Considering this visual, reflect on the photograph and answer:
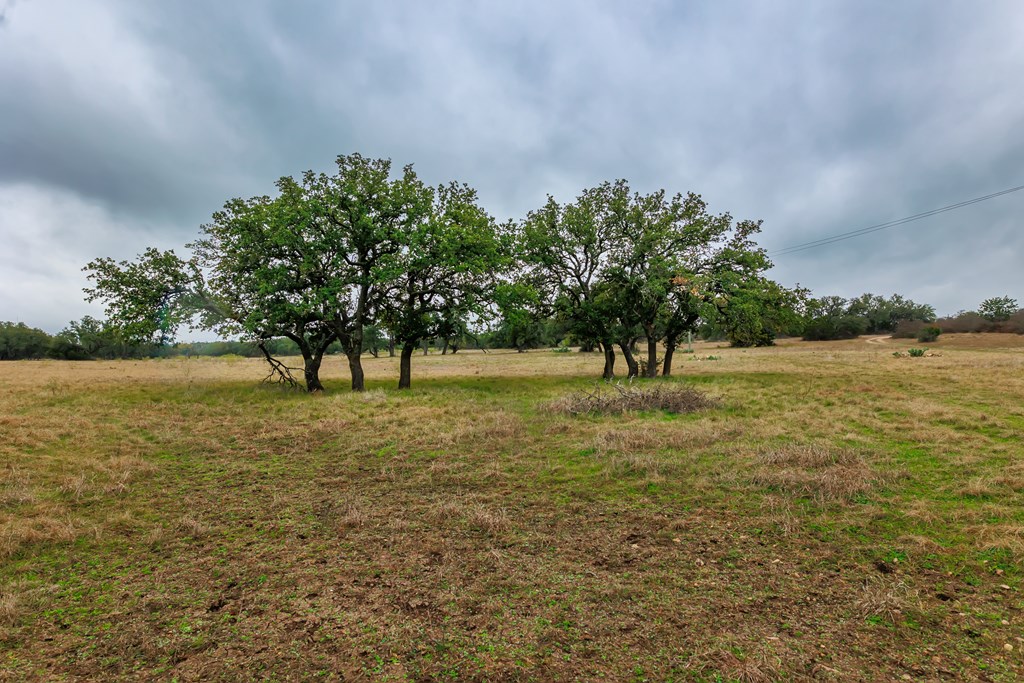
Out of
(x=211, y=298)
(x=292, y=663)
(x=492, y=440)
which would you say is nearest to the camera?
(x=292, y=663)

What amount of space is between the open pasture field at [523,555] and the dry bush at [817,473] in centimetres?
5

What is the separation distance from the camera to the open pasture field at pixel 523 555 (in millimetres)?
3570

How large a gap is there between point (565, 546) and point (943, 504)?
5.96 meters

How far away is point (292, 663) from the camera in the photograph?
3.50m

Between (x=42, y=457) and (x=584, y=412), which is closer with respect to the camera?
(x=42, y=457)

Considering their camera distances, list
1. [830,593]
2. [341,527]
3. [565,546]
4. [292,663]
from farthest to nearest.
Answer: [341,527], [565,546], [830,593], [292,663]

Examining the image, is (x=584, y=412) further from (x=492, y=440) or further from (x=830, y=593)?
(x=830, y=593)

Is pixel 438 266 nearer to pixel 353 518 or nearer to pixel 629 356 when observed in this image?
pixel 629 356

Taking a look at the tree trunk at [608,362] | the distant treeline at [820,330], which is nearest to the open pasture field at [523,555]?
the tree trunk at [608,362]

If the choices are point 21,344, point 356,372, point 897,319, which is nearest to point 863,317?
point 897,319

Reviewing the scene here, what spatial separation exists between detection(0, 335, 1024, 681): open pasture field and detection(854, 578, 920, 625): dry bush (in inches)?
0.7

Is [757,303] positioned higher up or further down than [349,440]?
higher up

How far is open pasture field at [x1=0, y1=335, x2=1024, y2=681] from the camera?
3.57 metres

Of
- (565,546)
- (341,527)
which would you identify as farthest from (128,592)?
(565,546)
